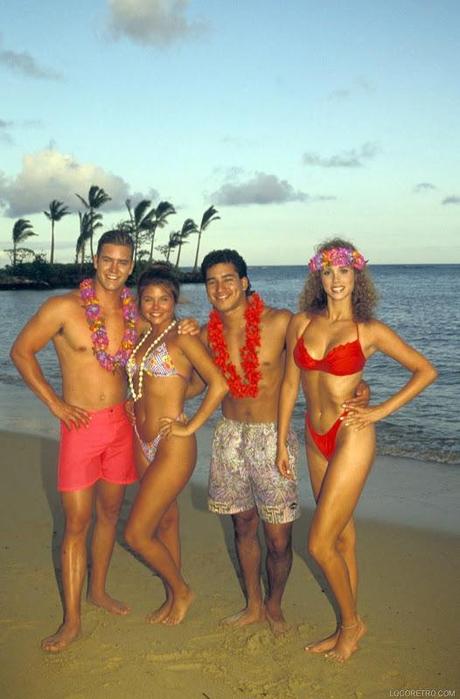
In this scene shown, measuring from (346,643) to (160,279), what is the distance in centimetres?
242

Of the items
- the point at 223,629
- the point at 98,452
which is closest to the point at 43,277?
the point at 98,452

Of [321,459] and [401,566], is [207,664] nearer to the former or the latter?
[321,459]

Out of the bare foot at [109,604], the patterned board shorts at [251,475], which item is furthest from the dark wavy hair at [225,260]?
the bare foot at [109,604]

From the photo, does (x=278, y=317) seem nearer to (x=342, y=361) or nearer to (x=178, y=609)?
(x=342, y=361)

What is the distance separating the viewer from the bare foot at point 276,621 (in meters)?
4.29

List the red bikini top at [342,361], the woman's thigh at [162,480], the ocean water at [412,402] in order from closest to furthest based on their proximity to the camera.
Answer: the red bikini top at [342,361]
the woman's thigh at [162,480]
the ocean water at [412,402]

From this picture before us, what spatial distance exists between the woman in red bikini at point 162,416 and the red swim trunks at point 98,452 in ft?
0.32

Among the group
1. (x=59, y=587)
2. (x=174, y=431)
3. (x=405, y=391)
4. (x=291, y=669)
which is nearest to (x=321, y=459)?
(x=405, y=391)

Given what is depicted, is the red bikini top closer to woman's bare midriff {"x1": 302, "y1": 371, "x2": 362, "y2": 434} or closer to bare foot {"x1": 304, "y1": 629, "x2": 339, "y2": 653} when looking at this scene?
woman's bare midriff {"x1": 302, "y1": 371, "x2": 362, "y2": 434}

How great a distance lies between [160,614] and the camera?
448 cm

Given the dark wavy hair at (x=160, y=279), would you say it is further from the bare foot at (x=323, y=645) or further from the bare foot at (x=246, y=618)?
the bare foot at (x=323, y=645)

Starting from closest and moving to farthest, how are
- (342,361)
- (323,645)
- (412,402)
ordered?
(342,361) → (323,645) → (412,402)

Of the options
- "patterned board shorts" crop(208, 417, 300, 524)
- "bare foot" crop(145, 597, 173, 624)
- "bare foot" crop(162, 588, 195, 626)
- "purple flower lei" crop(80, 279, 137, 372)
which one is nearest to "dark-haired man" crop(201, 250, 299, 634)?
"patterned board shorts" crop(208, 417, 300, 524)

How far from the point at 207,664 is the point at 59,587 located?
1.42m
